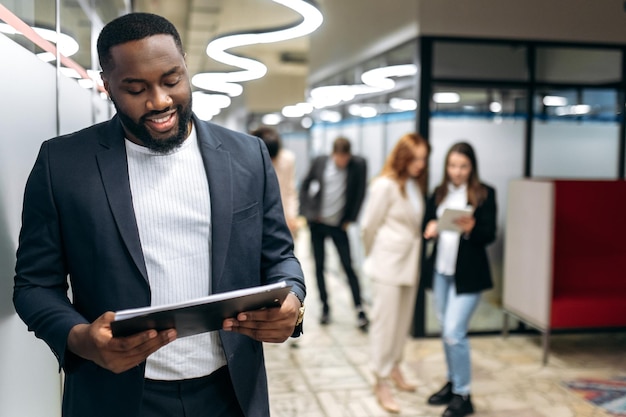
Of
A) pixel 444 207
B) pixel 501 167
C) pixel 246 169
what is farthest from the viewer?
pixel 501 167

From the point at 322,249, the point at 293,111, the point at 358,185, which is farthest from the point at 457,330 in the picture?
the point at 293,111

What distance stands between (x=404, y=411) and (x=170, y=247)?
9.35ft

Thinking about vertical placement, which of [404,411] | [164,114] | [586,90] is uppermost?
[586,90]

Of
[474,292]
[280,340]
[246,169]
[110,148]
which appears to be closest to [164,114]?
[110,148]

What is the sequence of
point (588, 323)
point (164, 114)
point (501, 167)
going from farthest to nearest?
point (501, 167) < point (588, 323) < point (164, 114)

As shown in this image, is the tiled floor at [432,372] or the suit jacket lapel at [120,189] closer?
the suit jacket lapel at [120,189]

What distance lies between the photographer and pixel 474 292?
371 cm

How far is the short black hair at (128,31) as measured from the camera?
1440 mm

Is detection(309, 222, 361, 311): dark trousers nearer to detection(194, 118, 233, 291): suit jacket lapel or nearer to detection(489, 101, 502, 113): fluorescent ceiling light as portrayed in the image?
detection(489, 101, 502, 113): fluorescent ceiling light

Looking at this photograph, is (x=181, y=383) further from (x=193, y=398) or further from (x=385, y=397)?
(x=385, y=397)

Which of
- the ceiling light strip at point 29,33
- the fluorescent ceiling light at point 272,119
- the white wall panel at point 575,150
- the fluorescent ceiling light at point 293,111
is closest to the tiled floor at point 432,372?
the white wall panel at point 575,150

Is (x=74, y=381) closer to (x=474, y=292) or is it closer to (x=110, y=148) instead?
(x=110, y=148)

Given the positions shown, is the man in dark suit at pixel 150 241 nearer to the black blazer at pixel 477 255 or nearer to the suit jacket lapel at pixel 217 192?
the suit jacket lapel at pixel 217 192

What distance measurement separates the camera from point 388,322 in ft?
13.0
